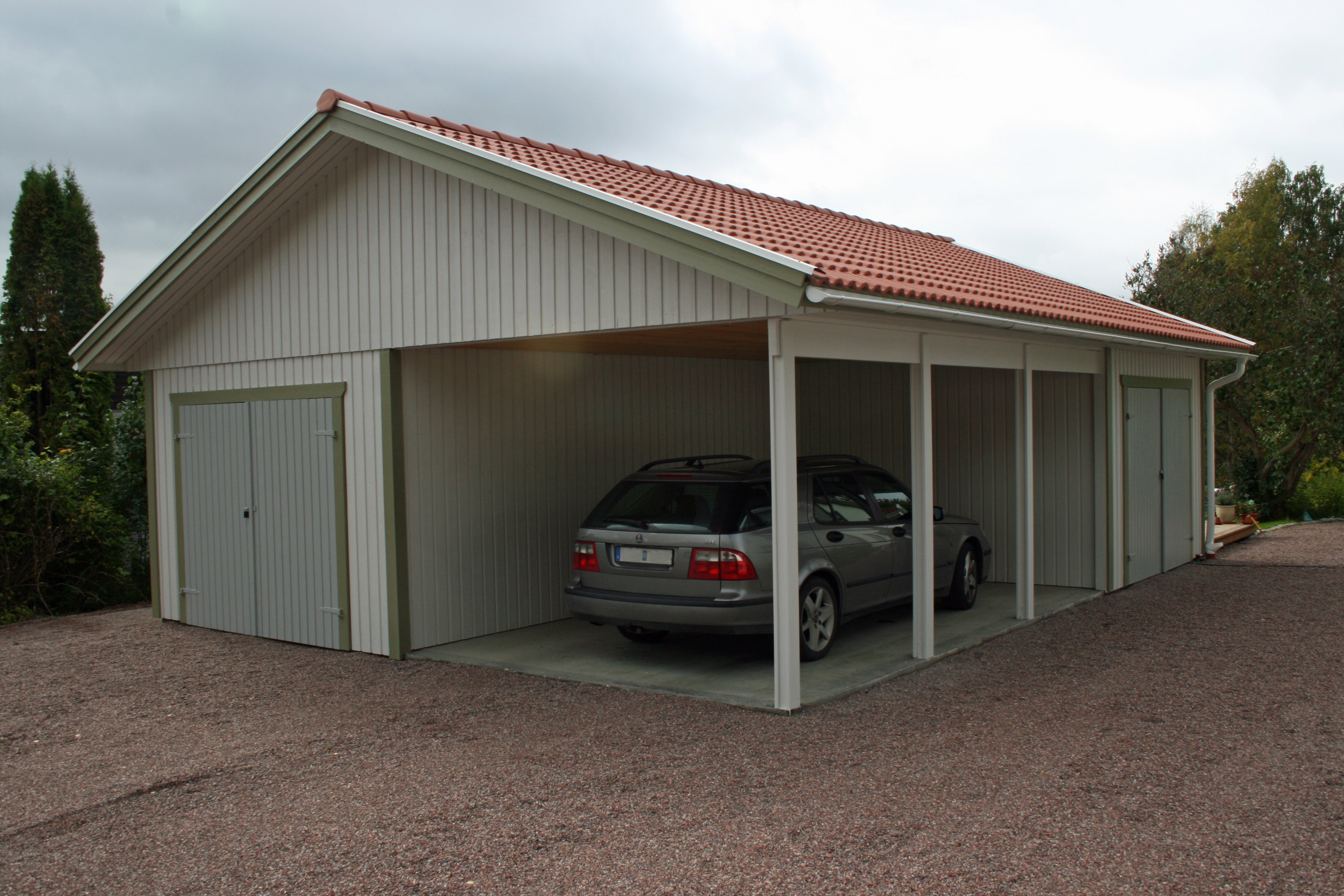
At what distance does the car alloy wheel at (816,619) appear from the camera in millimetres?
7320


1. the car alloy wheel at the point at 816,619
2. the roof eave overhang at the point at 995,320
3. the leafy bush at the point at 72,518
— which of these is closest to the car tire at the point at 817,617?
the car alloy wheel at the point at 816,619

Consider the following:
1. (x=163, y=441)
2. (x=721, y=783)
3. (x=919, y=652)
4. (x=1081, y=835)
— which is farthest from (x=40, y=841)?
(x=163, y=441)

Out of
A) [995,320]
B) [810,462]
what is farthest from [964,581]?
[995,320]

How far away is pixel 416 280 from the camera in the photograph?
26.2ft

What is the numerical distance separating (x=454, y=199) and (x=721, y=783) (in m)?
4.77

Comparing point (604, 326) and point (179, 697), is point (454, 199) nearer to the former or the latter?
point (604, 326)

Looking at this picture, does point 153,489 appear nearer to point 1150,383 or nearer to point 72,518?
point 72,518

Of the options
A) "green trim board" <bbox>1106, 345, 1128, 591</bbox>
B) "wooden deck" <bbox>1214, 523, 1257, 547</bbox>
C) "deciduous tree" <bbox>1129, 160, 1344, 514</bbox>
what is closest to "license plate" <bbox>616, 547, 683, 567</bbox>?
"green trim board" <bbox>1106, 345, 1128, 591</bbox>

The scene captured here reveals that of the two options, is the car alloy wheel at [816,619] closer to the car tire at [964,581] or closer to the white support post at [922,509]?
the white support post at [922,509]

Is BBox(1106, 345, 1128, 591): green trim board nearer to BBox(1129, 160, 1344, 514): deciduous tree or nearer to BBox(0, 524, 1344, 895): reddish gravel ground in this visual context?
BBox(0, 524, 1344, 895): reddish gravel ground

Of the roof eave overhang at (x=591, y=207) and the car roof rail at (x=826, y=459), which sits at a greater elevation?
the roof eave overhang at (x=591, y=207)

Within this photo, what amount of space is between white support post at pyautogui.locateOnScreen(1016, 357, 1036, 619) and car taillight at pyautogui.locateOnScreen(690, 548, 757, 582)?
3.21m

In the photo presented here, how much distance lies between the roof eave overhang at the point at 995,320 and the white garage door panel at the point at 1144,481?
622mm

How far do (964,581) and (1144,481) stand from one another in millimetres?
3051
